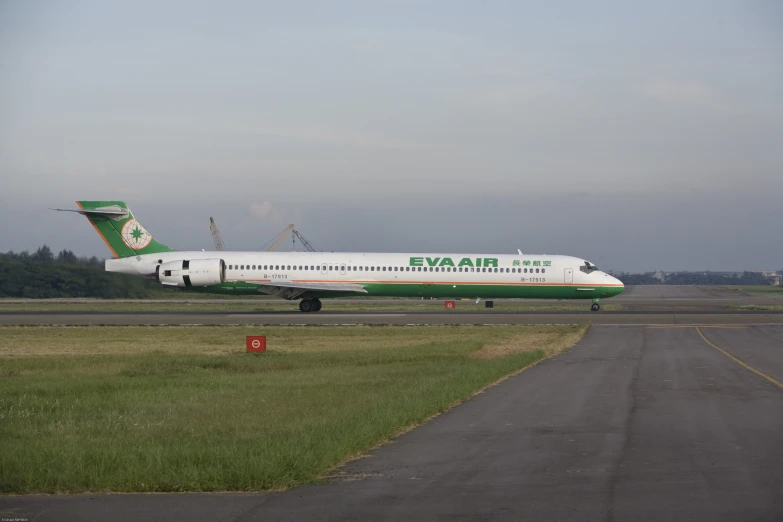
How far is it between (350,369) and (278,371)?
1.92 meters

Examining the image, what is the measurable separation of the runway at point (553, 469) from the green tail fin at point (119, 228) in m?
39.2

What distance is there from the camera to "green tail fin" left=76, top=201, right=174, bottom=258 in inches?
2124

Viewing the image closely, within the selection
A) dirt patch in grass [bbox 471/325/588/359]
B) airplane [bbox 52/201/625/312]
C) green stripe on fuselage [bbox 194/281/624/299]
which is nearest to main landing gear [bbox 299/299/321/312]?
airplane [bbox 52/201/625/312]

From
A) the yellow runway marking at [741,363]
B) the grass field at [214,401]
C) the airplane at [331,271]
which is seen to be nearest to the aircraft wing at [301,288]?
the airplane at [331,271]

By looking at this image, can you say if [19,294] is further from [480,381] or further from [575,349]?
[480,381]

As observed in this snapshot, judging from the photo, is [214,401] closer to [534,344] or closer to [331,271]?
[534,344]

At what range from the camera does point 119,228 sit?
5400 centimetres

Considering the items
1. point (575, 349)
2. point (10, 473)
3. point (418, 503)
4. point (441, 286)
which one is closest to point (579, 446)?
point (418, 503)

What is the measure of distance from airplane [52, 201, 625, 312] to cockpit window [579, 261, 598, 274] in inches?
14.6

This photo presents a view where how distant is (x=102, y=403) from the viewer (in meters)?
17.0

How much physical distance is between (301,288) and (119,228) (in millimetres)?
11702

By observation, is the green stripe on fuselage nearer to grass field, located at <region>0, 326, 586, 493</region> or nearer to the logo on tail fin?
the logo on tail fin

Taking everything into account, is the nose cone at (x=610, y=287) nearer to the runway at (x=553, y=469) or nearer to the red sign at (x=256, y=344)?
the red sign at (x=256, y=344)

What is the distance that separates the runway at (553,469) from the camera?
29.0ft
